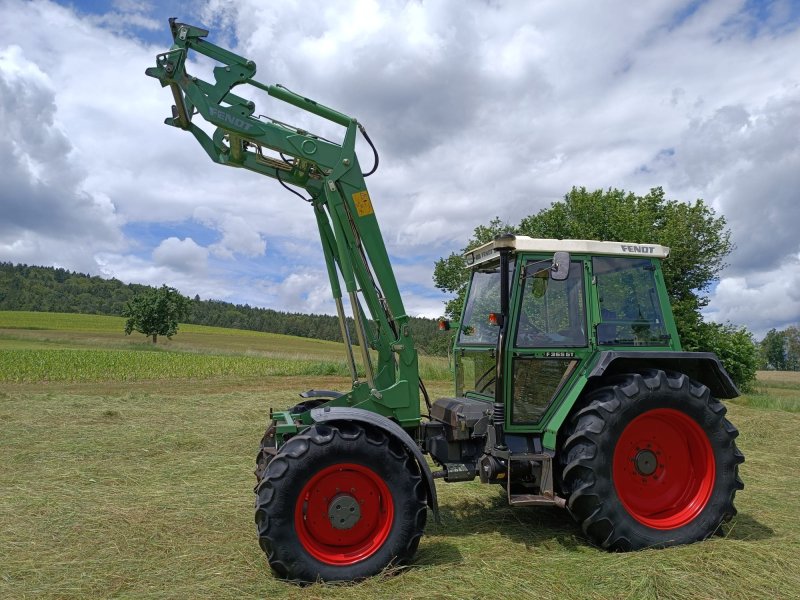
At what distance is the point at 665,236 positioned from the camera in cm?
2969

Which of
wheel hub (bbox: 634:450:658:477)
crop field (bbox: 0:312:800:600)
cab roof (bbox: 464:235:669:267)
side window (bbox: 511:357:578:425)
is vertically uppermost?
cab roof (bbox: 464:235:669:267)

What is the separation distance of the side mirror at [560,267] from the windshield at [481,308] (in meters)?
0.87

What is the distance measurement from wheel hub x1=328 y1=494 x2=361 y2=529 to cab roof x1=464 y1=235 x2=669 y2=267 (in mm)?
2261

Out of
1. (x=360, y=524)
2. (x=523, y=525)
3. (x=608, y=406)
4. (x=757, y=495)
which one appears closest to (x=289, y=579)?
(x=360, y=524)

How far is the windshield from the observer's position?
5.36 metres

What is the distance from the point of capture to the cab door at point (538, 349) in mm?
4887

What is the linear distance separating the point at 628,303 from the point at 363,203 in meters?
2.45

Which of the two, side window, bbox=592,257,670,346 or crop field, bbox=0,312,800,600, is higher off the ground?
side window, bbox=592,257,670,346

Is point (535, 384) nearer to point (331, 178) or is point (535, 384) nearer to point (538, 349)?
point (538, 349)

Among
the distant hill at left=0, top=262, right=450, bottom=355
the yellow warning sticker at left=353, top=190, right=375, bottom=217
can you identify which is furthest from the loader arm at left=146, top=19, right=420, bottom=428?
the distant hill at left=0, top=262, right=450, bottom=355

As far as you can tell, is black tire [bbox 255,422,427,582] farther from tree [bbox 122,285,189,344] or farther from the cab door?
tree [bbox 122,285,189,344]

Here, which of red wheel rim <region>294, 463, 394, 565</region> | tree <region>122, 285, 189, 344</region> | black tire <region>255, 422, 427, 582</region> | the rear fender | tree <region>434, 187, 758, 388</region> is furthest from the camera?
tree <region>122, 285, 189, 344</region>

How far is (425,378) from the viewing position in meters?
19.2

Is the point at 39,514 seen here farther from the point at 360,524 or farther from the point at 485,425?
the point at 485,425
